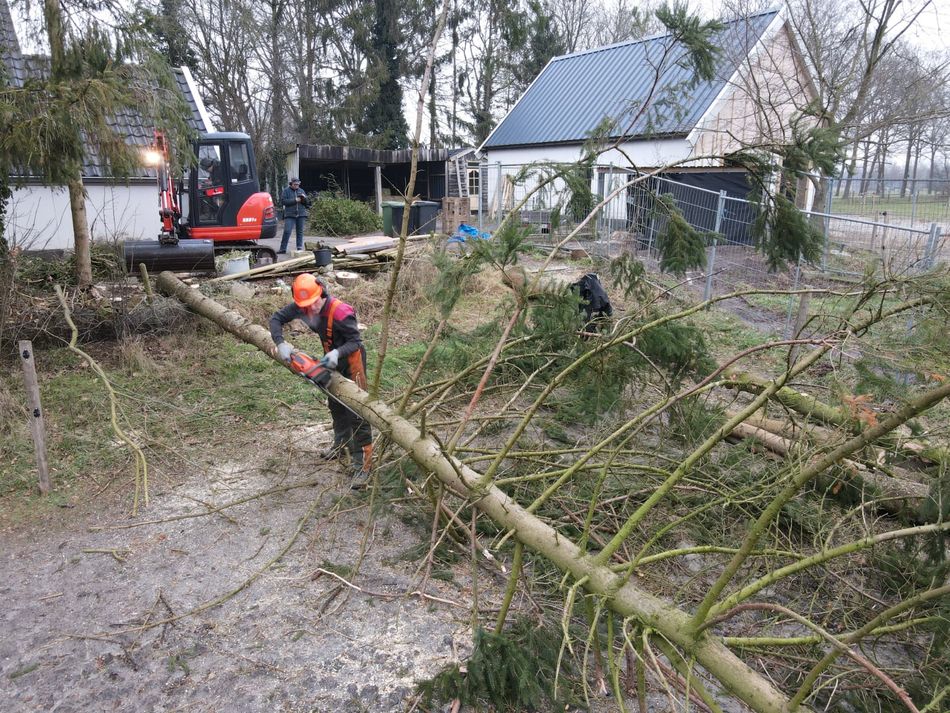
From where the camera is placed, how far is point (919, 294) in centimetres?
263

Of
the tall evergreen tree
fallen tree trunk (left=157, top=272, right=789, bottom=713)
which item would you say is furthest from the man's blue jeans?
the tall evergreen tree

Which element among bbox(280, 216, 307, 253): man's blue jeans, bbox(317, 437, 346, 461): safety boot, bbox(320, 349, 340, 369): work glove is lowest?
bbox(317, 437, 346, 461): safety boot

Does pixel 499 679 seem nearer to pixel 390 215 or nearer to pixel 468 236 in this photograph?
pixel 468 236

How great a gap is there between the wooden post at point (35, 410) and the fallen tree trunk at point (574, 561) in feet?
6.44

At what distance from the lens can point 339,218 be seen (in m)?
19.4

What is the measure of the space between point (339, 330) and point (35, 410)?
2.07m

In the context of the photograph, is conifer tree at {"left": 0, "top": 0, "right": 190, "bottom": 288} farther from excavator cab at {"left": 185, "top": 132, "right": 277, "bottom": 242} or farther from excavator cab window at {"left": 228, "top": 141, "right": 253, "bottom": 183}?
excavator cab window at {"left": 228, "top": 141, "right": 253, "bottom": 183}

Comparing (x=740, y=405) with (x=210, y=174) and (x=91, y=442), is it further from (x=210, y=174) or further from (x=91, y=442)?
(x=210, y=174)

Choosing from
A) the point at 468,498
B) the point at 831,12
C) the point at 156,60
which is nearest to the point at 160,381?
the point at 156,60

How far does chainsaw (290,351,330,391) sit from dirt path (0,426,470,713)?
69 cm

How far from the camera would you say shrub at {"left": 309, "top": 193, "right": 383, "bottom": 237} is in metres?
19.4

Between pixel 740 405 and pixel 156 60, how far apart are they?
6640 millimetres

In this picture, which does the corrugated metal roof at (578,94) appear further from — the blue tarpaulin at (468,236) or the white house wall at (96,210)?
the white house wall at (96,210)

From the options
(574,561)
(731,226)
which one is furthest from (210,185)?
(574,561)
